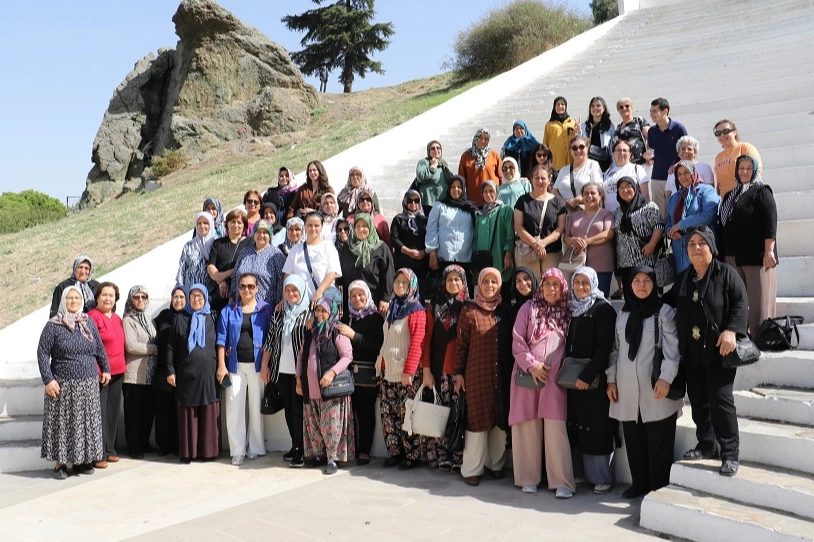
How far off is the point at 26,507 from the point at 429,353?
3.34 m

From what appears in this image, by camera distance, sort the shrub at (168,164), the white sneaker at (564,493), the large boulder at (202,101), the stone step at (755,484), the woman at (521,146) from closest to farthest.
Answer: the stone step at (755,484), the white sneaker at (564,493), the woman at (521,146), the shrub at (168,164), the large boulder at (202,101)

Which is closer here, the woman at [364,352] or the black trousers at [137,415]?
the woman at [364,352]

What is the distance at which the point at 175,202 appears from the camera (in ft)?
50.3

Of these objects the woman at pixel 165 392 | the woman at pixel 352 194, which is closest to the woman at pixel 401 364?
the woman at pixel 352 194

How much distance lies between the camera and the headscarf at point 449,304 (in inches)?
258

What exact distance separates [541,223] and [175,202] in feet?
33.0

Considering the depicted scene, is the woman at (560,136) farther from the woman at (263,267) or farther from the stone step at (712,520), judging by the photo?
the stone step at (712,520)

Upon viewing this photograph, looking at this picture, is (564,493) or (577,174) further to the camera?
(577,174)

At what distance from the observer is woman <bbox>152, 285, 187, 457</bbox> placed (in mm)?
7461

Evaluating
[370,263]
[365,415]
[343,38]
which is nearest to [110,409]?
[365,415]

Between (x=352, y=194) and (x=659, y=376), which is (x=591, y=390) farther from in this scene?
(x=352, y=194)

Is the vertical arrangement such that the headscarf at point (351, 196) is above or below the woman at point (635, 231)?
above

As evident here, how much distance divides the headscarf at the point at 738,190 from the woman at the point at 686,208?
99 mm

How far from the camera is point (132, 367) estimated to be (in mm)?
7504
